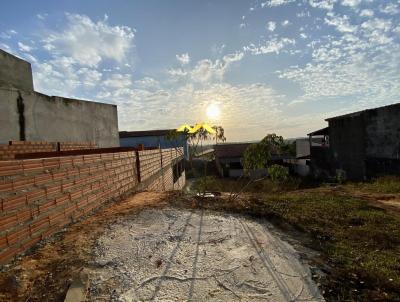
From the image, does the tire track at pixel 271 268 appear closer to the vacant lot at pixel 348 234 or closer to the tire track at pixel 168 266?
the vacant lot at pixel 348 234

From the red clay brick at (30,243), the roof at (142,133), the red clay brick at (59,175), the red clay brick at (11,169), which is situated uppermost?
the roof at (142,133)

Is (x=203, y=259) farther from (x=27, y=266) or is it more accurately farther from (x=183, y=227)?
(x=27, y=266)

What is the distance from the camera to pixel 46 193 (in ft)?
10.6

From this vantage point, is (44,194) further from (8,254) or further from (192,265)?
(192,265)

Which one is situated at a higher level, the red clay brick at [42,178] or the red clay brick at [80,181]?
the red clay brick at [42,178]

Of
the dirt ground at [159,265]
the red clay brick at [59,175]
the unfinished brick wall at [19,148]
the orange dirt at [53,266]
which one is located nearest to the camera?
the orange dirt at [53,266]

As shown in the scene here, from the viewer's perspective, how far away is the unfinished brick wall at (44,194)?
8.59 ft

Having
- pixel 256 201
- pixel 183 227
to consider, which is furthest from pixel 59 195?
pixel 256 201

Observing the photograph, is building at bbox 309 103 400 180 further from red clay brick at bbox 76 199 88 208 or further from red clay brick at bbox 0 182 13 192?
red clay brick at bbox 0 182 13 192

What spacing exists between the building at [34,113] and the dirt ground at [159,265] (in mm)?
3975

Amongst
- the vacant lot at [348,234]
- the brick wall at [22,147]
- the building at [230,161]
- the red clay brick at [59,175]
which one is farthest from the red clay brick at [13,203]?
the building at [230,161]

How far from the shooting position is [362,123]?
53.9 ft

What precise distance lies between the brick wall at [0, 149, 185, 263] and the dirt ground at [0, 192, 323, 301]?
0.60 feet

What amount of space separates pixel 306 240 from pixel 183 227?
196cm
